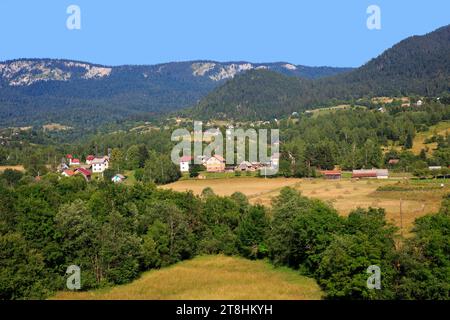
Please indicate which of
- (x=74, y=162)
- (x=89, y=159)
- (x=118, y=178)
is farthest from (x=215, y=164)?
(x=74, y=162)

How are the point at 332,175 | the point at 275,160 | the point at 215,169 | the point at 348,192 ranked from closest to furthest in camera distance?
the point at 348,192, the point at 332,175, the point at 215,169, the point at 275,160

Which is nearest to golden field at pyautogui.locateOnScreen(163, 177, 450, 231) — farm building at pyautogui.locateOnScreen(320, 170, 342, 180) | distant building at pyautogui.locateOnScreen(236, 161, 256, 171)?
farm building at pyautogui.locateOnScreen(320, 170, 342, 180)

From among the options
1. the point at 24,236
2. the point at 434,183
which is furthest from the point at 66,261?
the point at 434,183

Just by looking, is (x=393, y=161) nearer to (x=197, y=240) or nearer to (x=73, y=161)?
(x=197, y=240)

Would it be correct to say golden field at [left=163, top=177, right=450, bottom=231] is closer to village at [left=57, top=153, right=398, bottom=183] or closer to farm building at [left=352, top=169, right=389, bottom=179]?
farm building at [left=352, top=169, right=389, bottom=179]

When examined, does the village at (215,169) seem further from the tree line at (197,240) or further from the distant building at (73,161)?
the tree line at (197,240)
